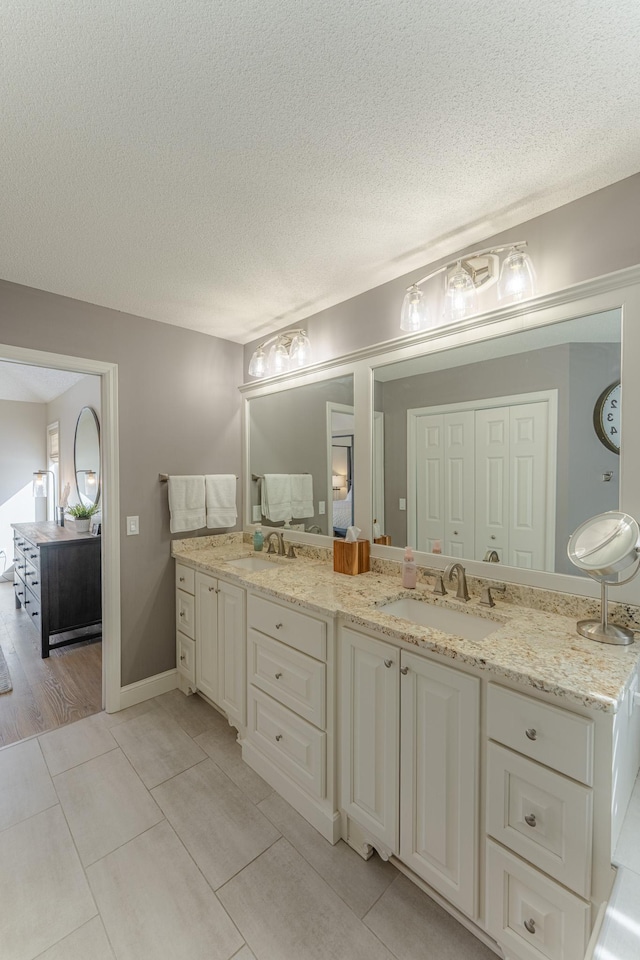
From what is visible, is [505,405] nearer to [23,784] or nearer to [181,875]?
[181,875]

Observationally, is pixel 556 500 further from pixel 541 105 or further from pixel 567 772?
pixel 541 105

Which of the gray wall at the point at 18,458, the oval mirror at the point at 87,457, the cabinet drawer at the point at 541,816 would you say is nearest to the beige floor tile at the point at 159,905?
the cabinet drawer at the point at 541,816

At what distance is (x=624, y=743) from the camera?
1079mm

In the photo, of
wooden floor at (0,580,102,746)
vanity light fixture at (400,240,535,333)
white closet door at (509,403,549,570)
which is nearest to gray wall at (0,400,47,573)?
wooden floor at (0,580,102,746)

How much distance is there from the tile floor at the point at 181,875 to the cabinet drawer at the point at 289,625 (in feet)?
2.39

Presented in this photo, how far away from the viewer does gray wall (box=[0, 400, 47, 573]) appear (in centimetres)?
532

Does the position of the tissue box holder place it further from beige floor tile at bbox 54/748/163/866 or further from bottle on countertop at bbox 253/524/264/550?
beige floor tile at bbox 54/748/163/866

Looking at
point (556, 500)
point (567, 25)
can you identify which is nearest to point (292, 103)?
point (567, 25)

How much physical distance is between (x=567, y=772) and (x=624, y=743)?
0.22 meters

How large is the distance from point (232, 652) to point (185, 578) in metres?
0.65

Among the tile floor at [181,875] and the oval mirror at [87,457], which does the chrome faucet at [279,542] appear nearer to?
the tile floor at [181,875]

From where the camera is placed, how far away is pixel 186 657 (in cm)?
257

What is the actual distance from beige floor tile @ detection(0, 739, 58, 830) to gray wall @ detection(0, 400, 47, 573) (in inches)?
162

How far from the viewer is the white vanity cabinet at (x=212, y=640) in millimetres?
2068
